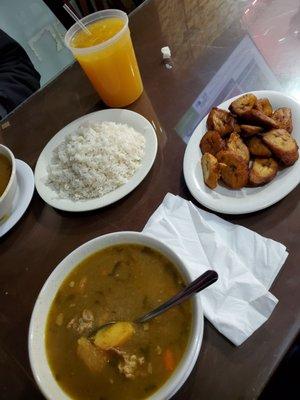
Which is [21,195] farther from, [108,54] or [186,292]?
[186,292]

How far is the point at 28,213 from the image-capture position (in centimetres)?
130

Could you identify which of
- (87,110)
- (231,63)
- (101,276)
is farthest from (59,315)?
(231,63)

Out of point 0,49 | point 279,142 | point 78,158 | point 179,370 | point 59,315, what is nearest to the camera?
point 179,370

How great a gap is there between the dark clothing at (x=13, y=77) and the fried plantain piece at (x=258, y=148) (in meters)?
1.39

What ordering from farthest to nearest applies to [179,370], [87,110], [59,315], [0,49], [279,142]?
[0,49] < [87,110] < [279,142] < [59,315] < [179,370]

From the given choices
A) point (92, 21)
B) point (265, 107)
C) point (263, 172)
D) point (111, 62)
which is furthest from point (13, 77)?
point (263, 172)

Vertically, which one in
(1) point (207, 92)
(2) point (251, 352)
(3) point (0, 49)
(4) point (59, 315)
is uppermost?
(3) point (0, 49)

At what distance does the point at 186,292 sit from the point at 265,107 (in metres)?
0.67

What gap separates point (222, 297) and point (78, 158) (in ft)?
2.09

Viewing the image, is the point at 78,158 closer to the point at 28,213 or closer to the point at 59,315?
the point at 28,213

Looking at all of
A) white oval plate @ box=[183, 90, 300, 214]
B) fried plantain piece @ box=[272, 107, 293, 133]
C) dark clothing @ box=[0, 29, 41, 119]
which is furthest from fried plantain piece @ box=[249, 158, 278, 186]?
dark clothing @ box=[0, 29, 41, 119]

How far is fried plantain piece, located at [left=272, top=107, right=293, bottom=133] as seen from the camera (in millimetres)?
1105

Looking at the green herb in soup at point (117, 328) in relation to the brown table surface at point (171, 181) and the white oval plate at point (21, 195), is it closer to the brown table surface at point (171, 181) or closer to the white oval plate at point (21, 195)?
the brown table surface at point (171, 181)

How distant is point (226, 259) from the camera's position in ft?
3.08
